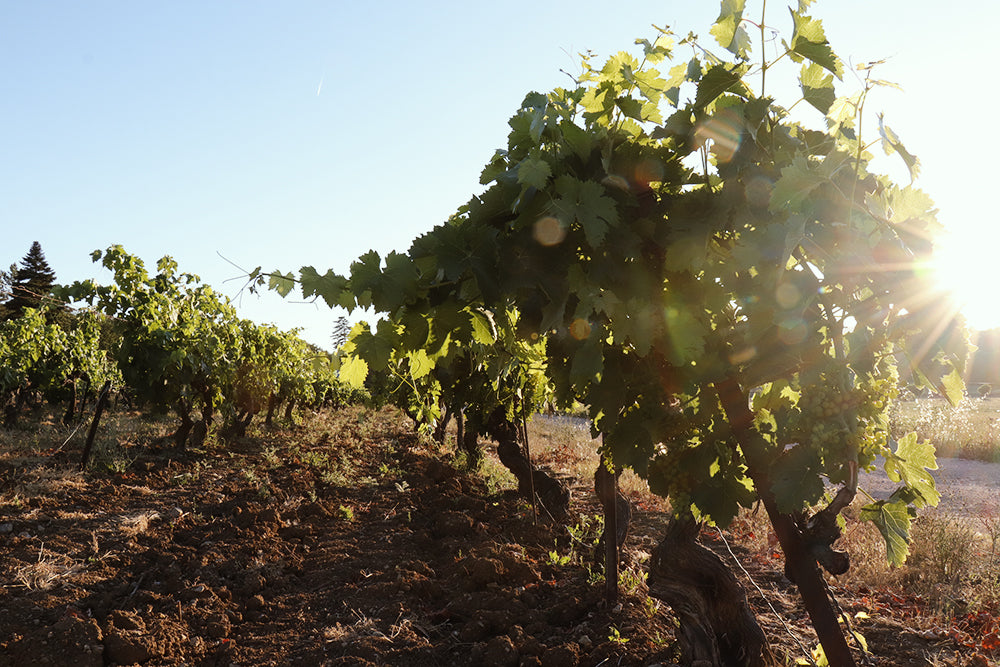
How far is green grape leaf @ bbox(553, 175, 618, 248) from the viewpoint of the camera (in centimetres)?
176

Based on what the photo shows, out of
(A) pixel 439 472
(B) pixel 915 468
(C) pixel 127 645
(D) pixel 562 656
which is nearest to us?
(B) pixel 915 468

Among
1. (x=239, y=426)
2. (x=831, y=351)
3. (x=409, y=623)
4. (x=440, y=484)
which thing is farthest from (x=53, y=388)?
(x=831, y=351)

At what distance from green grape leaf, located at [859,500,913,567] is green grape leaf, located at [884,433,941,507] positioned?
90 mm

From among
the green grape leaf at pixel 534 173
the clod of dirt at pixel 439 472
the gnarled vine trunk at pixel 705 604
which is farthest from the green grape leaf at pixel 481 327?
the clod of dirt at pixel 439 472

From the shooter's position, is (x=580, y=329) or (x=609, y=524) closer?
(x=580, y=329)

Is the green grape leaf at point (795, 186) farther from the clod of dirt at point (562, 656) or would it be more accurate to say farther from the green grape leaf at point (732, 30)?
the clod of dirt at point (562, 656)

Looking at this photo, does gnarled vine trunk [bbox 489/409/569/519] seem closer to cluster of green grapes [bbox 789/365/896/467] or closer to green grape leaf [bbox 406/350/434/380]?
green grape leaf [bbox 406/350/434/380]

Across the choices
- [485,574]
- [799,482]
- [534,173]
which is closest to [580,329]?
[534,173]

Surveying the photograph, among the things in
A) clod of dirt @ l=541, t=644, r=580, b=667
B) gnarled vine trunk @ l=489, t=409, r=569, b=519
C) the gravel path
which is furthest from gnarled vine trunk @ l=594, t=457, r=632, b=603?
the gravel path

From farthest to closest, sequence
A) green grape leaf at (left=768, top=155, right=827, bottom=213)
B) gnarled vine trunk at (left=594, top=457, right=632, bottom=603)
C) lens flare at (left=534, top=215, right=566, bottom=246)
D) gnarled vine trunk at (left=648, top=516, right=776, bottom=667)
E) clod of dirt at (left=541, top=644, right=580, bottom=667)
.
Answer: gnarled vine trunk at (left=594, top=457, right=632, bottom=603), clod of dirt at (left=541, top=644, right=580, bottom=667), gnarled vine trunk at (left=648, top=516, right=776, bottom=667), lens flare at (left=534, top=215, right=566, bottom=246), green grape leaf at (left=768, top=155, right=827, bottom=213)

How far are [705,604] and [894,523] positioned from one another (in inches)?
54.5

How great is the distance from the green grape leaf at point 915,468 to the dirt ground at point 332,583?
132 cm

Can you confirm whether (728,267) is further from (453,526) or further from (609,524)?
(453,526)

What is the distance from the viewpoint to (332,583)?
194 inches
